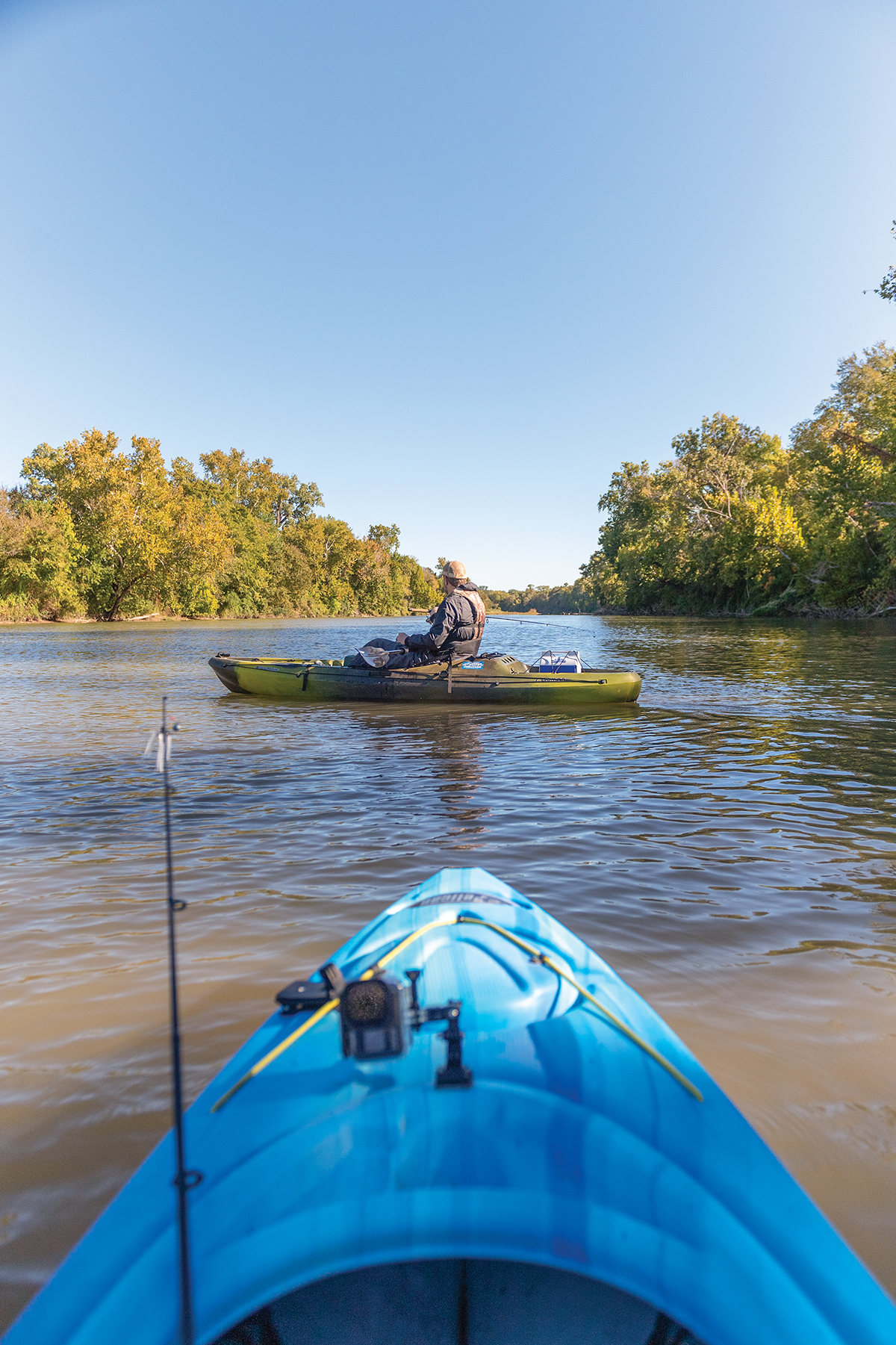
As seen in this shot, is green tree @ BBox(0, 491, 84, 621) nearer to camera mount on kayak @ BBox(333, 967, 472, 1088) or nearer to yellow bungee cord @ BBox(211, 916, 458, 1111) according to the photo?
yellow bungee cord @ BBox(211, 916, 458, 1111)

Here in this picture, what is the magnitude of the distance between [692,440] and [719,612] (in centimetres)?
1411

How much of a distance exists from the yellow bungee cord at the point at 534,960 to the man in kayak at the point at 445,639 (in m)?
8.48

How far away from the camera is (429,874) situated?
4629 millimetres

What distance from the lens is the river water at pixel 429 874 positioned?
242 centimetres

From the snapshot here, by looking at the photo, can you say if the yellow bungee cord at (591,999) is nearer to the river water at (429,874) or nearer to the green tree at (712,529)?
the river water at (429,874)

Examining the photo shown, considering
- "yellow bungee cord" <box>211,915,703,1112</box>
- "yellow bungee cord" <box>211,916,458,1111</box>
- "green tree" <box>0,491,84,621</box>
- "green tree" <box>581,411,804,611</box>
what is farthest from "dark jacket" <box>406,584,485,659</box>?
"green tree" <box>0,491,84,621</box>

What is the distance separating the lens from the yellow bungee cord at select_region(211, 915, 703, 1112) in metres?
1.72

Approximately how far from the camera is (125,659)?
21.9 metres

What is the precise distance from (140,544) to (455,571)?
46.8 m

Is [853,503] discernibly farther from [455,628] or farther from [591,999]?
[591,999]

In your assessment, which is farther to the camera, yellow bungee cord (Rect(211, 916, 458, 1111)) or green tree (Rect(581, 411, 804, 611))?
green tree (Rect(581, 411, 804, 611))

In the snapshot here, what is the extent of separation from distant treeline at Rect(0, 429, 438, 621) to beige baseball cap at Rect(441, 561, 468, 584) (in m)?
42.4

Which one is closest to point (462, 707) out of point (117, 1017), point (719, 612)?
point (117, 1017)

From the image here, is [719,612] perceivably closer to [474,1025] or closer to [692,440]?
[692,440]
